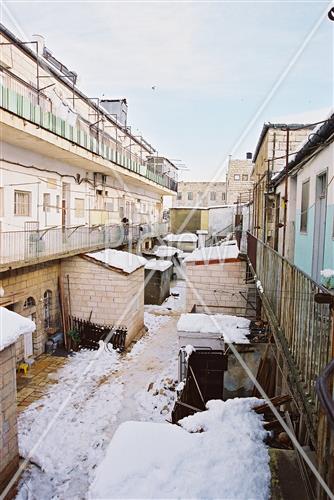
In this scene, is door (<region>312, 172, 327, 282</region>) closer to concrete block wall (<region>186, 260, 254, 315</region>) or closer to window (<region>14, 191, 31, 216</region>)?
concrete block wall (<region>186, 260, 254, 315</region>)

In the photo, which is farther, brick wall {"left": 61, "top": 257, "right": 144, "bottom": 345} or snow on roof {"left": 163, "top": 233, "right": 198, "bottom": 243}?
snow on roof {"left": 163, "top": 233, "right": 198, "bottom": 243}

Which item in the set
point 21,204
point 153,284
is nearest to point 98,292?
point 21,204

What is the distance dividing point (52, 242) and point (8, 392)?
7.63m

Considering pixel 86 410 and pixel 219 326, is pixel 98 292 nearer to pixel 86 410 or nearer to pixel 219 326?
pixel 86 410

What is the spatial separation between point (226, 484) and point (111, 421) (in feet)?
20.8

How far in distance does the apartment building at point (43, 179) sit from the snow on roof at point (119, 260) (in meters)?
0.61

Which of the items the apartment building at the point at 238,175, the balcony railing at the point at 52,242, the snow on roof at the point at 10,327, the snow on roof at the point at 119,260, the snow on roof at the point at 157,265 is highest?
the apartment building at the point at 238,175

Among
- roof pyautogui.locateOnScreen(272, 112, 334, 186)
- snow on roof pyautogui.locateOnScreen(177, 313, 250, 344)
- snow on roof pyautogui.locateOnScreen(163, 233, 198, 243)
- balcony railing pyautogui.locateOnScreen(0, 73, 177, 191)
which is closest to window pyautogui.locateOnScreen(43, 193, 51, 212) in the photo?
balcony railing pyautogui.locateOnScreen(0, 73, 177, 191)

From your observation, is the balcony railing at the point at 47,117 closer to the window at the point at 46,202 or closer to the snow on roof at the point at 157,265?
the window at the point at 46,202

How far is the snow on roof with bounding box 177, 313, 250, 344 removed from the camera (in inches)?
384

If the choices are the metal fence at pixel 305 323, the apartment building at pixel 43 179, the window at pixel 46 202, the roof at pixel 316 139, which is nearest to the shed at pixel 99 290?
the apartment building at pixel 43 179

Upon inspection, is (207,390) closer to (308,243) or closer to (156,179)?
(308,243)

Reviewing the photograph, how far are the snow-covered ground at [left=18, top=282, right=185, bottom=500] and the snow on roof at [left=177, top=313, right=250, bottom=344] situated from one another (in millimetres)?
1776

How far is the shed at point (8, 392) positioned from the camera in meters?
6.76
